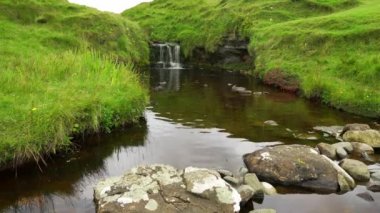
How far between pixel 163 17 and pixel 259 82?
28701 millimetres

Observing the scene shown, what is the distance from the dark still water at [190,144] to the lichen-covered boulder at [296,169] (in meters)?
0.49

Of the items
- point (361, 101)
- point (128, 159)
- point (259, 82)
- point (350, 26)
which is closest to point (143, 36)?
point (259, 82)

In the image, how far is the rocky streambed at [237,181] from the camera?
9.91 meters

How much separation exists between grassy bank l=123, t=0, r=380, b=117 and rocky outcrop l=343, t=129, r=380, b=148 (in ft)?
14.1

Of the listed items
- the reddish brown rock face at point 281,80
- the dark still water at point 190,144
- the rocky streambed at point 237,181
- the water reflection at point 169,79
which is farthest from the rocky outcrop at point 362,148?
the water reflection at point 169,79

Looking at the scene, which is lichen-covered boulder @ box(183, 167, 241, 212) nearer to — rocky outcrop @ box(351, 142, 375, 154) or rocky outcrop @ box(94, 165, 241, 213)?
rocky outcrop @ box(94, 165, 241, 213)

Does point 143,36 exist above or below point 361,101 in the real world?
above

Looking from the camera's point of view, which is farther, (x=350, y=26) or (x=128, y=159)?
(x=350, y=26)

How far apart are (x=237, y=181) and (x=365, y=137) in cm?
666

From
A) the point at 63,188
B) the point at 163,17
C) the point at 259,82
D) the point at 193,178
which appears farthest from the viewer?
the point at 163,17

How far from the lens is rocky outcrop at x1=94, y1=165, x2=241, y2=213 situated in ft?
32.1

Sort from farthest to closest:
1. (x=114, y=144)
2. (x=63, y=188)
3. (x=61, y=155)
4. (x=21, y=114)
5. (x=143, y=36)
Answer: (x=143, y=36)
(x=114, y=144)
(x=61, y=155)
(x=21, y=114)
(x=63, y=188)

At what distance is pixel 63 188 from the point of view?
1162cm

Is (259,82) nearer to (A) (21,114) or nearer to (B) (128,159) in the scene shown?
(B) (128,159)
